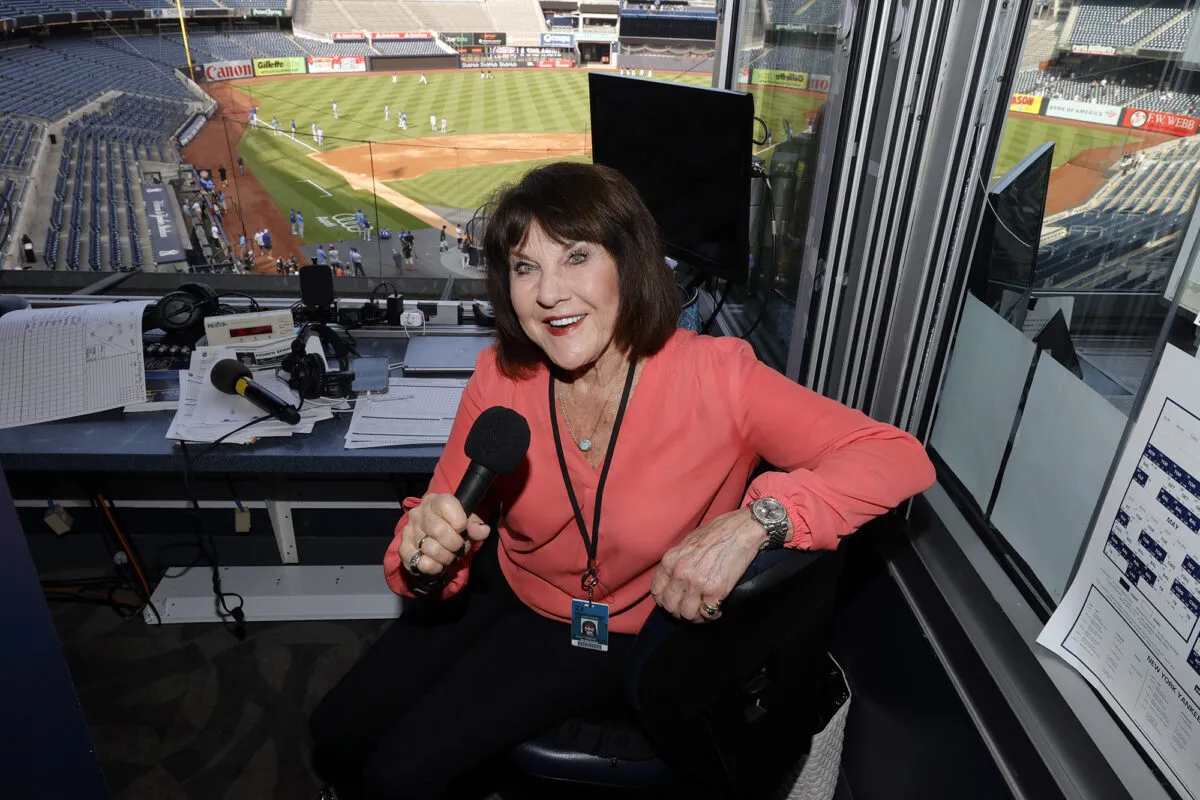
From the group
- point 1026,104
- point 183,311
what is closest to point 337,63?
point 183,311

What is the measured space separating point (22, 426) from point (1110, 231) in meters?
2.27

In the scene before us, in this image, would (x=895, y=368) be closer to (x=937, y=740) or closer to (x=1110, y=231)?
(x=1110, y=231)

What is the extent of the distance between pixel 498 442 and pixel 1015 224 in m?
1.04

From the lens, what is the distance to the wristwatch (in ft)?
3.36

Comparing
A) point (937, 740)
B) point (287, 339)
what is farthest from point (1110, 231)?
point (287, 339)

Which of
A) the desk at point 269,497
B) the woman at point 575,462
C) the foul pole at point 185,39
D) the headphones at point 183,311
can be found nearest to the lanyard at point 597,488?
the woman at point 575,462

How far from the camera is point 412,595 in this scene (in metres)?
1.34

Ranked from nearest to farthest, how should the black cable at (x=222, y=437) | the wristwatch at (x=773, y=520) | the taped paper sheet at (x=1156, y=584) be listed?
the taped paper sheet at (x=1156, y=584), the wristwatch at (x=773, y=520), the black cable at (x=222, y=437)

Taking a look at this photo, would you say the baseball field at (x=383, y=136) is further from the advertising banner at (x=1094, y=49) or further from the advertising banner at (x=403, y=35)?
the advertising banner at (x=1094, y=49)

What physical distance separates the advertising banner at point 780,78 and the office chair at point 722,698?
5.02 ft

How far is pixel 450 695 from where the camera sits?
4.32 feet

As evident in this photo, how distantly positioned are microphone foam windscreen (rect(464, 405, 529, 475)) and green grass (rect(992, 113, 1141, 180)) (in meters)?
0.98

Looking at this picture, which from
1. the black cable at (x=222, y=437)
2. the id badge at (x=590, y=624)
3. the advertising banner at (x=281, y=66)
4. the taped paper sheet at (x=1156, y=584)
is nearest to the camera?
the taped paper sheet at (x=1156, y=584)

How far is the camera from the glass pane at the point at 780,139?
1.95m
